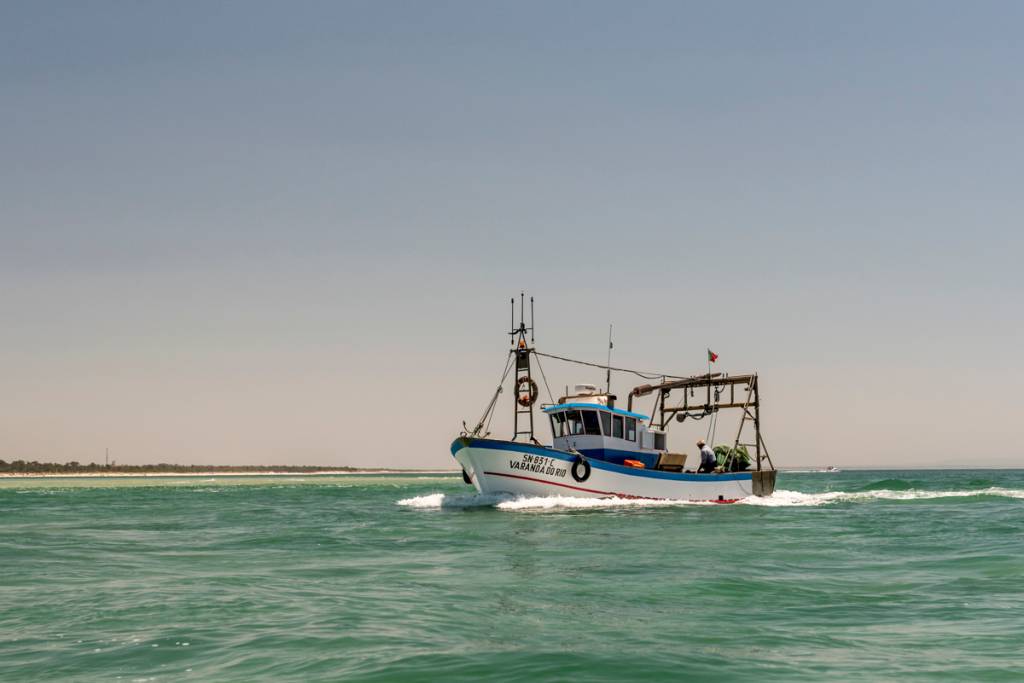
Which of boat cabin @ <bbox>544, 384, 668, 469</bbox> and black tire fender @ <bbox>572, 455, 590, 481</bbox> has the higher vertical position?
boat cabin @ <bbox>544, 384, 668, 469</bbox>

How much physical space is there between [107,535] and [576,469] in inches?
730

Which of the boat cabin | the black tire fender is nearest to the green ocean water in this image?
the black tire fender

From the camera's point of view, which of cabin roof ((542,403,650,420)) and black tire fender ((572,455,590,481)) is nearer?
black tire fender ((572,455,590,481))

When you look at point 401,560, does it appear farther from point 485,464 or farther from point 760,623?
point 485,464

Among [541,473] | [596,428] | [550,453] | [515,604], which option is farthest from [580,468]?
[515,604]

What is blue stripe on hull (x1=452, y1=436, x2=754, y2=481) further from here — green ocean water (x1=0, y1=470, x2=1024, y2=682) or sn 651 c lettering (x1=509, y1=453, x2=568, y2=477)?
green ocean water (x1=0, y1=470, x2=1024, y2=682)

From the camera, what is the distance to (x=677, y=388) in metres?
47.2

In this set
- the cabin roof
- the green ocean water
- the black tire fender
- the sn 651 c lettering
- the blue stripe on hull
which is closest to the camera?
the green ocean water

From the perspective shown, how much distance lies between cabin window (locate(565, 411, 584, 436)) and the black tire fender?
3.37 meters

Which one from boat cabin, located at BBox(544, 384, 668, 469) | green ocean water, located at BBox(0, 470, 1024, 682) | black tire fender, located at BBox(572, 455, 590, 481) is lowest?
green ocean water, located at BBox(0, 470, 1024, 682)

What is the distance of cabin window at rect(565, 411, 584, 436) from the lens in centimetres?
3972

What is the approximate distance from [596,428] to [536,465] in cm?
514

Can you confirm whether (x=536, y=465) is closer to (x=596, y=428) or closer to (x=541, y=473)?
(x=541, y=473)

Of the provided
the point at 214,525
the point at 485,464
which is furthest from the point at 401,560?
the point at 485,464
